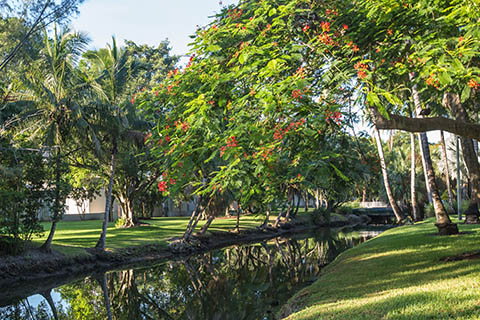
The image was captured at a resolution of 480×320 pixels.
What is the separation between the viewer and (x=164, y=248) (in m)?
23.2

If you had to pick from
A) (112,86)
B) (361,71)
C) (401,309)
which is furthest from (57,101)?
(401,309)

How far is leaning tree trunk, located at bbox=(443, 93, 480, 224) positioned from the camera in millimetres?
15352

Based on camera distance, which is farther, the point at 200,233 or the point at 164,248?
the point at 200,233

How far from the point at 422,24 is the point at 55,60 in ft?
49.9

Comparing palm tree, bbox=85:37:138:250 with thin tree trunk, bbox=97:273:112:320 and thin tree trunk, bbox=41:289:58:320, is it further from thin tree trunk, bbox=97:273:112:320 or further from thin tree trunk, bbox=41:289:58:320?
thin tree trunk, bbox=41:289:58:320

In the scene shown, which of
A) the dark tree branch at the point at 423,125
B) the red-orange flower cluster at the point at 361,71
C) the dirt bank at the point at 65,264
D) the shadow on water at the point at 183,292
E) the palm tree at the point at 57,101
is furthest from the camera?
the palm tree at the point at 57,101

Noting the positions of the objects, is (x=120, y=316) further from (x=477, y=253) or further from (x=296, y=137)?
(x=477, y=253)

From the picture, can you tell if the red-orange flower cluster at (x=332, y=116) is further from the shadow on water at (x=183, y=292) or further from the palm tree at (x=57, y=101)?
the palm tree at (x=57, y=101)

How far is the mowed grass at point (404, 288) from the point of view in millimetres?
6230

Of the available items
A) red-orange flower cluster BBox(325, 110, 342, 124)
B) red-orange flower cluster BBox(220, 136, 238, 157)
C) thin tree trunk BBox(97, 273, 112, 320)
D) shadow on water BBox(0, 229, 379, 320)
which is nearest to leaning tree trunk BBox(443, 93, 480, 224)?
shadow on water BBox(0, 229, 379, 320)

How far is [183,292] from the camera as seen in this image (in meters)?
13.9

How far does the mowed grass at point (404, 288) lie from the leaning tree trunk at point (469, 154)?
418cm

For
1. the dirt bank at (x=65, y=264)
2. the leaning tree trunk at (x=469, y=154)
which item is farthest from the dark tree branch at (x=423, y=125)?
the dirt bank at (x=65, y=264)

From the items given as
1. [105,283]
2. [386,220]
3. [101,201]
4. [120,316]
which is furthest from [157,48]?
[120,316]
